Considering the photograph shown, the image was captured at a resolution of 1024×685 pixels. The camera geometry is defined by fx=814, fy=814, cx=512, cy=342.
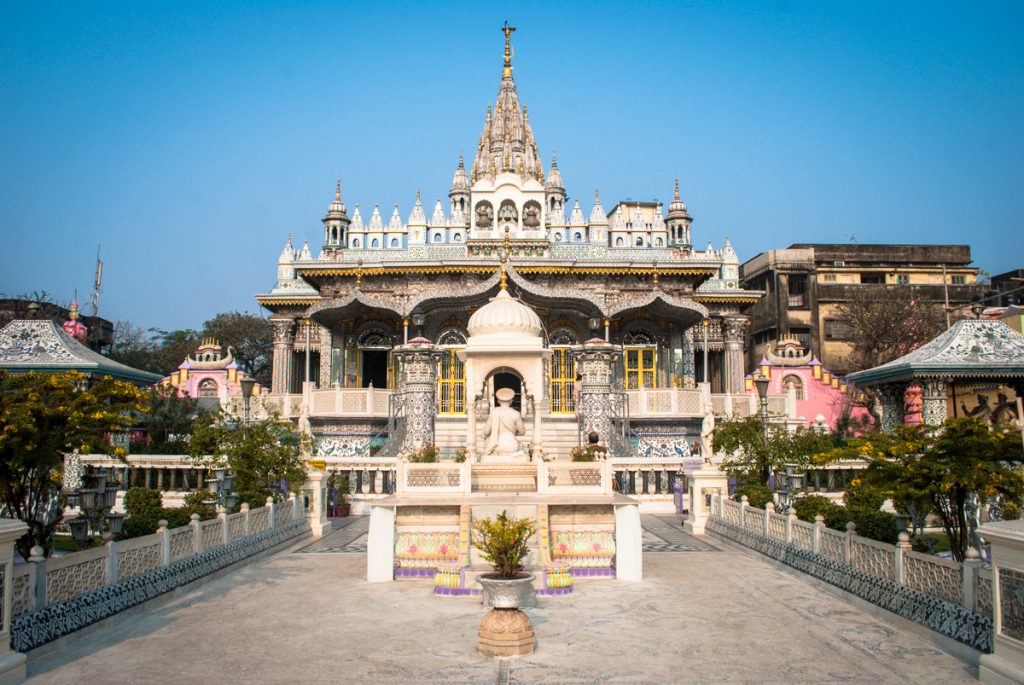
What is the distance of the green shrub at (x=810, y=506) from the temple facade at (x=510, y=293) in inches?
469

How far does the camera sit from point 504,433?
13156 mm

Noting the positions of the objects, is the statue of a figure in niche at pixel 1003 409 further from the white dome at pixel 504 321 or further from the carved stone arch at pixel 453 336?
the carved stone arch at pixel 453 336

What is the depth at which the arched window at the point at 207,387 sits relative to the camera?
37344 mm

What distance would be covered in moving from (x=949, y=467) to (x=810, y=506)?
15.1 ft

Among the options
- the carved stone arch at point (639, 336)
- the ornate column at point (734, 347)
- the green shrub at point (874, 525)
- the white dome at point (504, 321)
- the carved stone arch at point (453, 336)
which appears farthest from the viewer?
the ornate column at point (734, 347)

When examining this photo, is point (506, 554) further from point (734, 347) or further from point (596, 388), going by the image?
point (734, 347)

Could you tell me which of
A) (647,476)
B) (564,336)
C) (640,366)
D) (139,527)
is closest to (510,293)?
(564,336)

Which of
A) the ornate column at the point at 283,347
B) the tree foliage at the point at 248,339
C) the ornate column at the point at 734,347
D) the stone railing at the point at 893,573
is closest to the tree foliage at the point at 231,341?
the tree foliage at the point at 248,339

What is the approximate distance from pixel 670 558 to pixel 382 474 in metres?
9.24

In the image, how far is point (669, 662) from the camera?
7336 millimetres

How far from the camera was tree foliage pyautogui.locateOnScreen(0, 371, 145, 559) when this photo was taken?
8.63 m

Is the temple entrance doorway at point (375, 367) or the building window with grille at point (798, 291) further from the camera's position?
the building window with grille at point (798, 291)

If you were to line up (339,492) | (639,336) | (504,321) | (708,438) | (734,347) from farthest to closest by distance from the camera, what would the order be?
(734,347), (639,336), (339,492), (708,438), (504,321)

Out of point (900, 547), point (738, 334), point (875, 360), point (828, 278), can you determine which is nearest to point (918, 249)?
point (828, 278)
